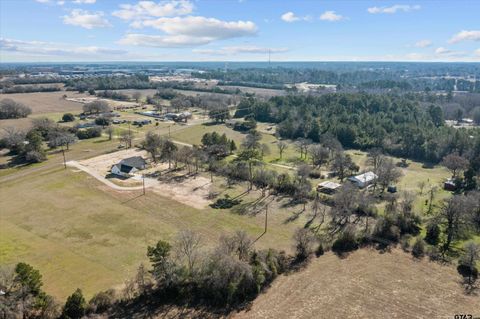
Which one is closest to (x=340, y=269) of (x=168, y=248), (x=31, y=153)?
(x=168, y=248)

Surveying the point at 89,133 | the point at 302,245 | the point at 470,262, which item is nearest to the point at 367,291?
the point at 302,245

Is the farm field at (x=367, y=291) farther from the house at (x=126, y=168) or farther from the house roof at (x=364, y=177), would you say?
the house at (x=126, y=168)

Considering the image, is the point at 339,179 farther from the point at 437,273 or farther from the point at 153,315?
the point at 153,315

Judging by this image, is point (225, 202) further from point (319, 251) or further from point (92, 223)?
point (92, 223)

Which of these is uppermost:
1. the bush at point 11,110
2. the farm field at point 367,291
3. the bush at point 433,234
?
the bush at point 11,110

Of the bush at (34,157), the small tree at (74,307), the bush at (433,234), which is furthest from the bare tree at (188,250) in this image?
the bush at (34,157)
